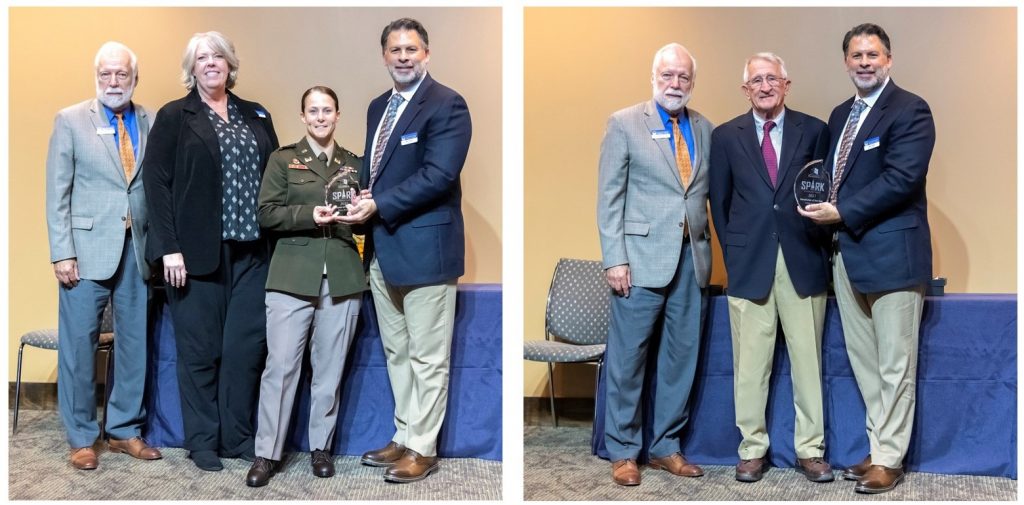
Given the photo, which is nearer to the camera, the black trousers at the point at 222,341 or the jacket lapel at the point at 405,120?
the jacket lapel at the point at 405,120

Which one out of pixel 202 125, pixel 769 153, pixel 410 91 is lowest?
pixel 769 153

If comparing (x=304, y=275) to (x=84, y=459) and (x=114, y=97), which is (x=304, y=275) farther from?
(x=84, y=459)

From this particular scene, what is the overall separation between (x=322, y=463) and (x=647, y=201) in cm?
157

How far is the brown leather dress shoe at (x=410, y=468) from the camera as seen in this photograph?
351 centimetres

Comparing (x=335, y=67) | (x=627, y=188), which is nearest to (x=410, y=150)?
(x=627, y=188)

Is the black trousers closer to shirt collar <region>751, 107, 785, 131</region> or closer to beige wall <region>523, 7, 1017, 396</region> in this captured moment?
beige wall <region>523, 7, 1017, 396</region>

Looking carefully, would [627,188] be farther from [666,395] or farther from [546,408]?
[546,408]

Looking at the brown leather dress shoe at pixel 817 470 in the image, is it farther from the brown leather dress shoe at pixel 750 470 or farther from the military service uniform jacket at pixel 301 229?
the military service uniform jacket at pixel 301 229

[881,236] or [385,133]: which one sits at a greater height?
[385,133]

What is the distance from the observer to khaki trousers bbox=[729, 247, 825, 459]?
3502 millimetres

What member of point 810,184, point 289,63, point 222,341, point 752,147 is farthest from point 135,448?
point 810,184

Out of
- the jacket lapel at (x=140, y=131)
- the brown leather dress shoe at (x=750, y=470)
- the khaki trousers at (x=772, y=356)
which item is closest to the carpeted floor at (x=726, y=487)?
the brown leather dress shoe at (x=750, y=470)

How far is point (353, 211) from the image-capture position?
337 centimetres

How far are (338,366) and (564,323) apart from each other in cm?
123
